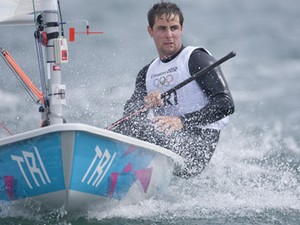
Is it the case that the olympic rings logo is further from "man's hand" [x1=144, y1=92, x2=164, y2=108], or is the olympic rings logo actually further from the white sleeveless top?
"man's hand" [x1=144, y1=92, x2=164, y2=108]

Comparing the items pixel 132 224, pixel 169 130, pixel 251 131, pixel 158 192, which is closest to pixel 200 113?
pixel 169 130

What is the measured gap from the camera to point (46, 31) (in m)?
6.36

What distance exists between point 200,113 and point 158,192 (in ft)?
2.46

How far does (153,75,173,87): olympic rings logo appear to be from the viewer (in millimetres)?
6153

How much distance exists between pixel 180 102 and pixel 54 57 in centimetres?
126

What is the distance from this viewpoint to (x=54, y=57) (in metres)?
6.34

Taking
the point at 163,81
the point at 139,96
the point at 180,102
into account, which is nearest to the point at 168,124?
the point at 180,102

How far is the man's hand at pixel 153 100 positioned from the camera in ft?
19.2

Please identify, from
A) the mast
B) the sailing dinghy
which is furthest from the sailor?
the mast

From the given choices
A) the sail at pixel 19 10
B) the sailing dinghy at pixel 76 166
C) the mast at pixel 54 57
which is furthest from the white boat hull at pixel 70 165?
the sail at pixel 19 10

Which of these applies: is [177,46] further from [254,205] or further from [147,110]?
[254,205]

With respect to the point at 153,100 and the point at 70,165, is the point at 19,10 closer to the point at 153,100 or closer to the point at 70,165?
the point at 153,100

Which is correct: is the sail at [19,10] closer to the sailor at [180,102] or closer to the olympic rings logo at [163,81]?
the sailor at [180,102]

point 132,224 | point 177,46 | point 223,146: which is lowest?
point 132,224
